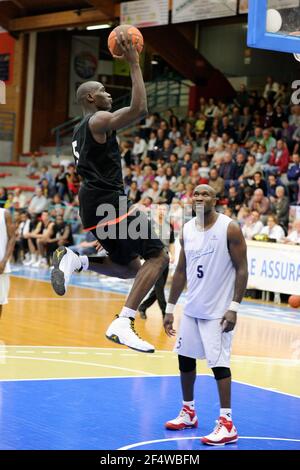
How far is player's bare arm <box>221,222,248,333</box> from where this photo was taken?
24.7 ft

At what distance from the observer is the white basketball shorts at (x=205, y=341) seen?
7.60 meters

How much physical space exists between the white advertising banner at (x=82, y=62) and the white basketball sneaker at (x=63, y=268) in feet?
84.2

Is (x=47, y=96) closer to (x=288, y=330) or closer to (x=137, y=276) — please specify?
(x=288, y=330)

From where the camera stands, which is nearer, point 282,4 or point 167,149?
point 282,4

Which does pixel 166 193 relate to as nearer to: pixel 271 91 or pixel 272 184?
pixel 272 184

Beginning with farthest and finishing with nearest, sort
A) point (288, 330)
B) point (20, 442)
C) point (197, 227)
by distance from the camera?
point (288, 330) → point (197, 227) → point (20, 442)

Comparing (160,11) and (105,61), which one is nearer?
(160,11)

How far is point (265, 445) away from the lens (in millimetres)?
7328

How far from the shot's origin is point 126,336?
6469 mm

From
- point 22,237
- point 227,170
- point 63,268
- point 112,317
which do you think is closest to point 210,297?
point 63,268

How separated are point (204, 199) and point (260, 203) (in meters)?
11.3

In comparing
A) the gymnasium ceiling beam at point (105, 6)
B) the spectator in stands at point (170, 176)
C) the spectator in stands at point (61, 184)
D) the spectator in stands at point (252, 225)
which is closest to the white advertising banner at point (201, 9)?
the gymnasium ceiling beam at point (105, 6)
